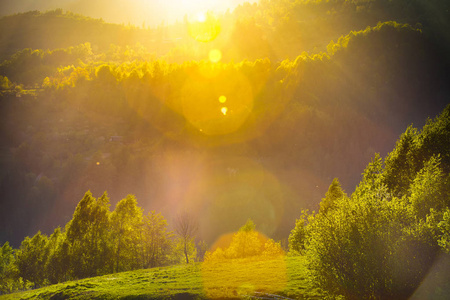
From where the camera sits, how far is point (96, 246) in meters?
48.3

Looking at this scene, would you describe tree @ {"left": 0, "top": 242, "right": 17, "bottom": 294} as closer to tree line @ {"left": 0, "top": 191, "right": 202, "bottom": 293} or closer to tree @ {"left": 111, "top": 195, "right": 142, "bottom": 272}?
tree line @ {"left": 0, "top": 191, "right": 202, "bottom": 293}

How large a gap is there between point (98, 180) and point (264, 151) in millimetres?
84244

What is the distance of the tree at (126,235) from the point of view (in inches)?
1965

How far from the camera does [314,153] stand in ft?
493

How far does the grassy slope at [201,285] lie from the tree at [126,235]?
1417 cm

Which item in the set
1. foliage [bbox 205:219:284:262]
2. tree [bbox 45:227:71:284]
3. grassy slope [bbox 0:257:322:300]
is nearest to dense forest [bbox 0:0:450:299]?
foliage [bbox 205:219:284:262]

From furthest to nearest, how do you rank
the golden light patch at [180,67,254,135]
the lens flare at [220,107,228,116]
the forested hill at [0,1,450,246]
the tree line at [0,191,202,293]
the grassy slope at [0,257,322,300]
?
the lens flare at [220,107,228,116] < the golden light patch at [180,67,254,135] < the forested hill at [0,1,450,246] < the tree line at [0,191,202,293] < the grassy slope at [0,257,322,300]

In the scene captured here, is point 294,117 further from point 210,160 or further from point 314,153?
point 210,160

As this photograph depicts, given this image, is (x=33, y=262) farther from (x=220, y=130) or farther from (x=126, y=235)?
(x=220, y=130)

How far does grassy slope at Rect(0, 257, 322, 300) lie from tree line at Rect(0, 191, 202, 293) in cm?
1429

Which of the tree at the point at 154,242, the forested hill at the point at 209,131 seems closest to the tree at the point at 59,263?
the tree at the point at 154,242

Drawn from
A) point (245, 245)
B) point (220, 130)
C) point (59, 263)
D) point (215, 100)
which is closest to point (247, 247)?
point (245, 245)

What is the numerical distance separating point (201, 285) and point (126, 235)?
87.4 ft

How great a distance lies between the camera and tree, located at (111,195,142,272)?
49906mm
